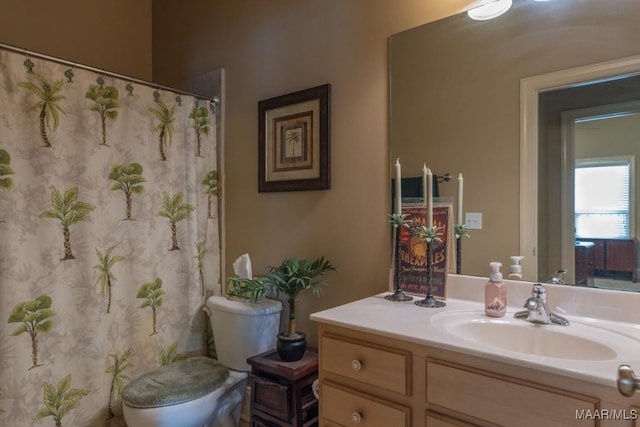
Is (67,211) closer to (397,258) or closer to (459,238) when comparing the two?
(397,258)

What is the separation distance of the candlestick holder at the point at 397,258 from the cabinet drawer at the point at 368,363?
0.34 m

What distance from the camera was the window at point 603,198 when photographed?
1.14 meters

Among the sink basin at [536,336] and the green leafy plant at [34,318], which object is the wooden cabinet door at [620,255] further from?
the green leafy plant at [34,318]

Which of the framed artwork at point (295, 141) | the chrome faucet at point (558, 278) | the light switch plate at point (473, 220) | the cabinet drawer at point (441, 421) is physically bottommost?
the cabinet drawer at point (441, 421)

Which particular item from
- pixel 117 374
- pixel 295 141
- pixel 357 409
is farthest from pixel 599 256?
pixel 117 374

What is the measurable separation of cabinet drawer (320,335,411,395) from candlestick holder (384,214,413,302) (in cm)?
34

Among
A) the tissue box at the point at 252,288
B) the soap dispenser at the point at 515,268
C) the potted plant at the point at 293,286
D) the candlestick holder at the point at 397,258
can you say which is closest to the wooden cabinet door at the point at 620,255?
the soap dispenser at the point at 515,268

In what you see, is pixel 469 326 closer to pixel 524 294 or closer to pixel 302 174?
pixel 524 294

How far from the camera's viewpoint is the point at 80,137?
5.83 ft

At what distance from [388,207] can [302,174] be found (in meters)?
0.51

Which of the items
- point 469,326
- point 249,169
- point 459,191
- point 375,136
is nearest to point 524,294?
point 469,326

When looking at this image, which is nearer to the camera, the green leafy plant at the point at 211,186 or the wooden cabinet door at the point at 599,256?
the wooden cabinet door at the point at 599,256

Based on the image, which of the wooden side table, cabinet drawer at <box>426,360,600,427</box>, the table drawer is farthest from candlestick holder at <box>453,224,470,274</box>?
the table drawer

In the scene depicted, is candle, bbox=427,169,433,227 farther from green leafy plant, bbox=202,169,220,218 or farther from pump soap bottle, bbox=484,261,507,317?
green leafy plant, bbox=202,169,220,218
